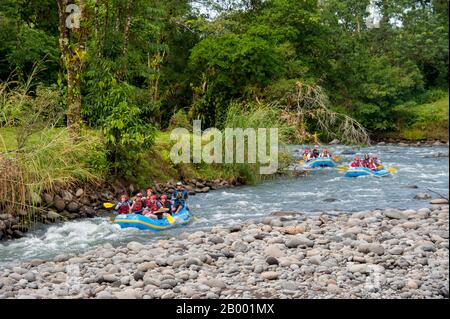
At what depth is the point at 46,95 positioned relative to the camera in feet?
38.8

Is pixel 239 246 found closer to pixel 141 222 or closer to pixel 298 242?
pixel 298 242

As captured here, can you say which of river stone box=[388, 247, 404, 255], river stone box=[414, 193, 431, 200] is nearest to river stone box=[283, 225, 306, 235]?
river stone box=[388, 247, 404, 255]

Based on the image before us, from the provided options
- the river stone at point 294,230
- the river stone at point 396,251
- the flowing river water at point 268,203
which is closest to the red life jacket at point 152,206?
the flowing river water at point 268,203

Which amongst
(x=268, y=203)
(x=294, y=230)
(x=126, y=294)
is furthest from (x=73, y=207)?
(x=126, y=294)

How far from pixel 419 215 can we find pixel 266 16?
20.2 meters

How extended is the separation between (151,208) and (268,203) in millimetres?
3240

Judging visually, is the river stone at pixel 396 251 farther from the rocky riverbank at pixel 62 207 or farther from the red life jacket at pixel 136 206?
the rocky riverbank at pixel 62 207

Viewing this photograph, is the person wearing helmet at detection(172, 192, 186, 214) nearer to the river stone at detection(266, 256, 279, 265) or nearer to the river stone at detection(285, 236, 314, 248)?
the river stone at detection(285, 236, 314, 248)

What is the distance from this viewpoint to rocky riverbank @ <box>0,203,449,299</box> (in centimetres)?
606

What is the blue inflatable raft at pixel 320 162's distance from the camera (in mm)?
19938

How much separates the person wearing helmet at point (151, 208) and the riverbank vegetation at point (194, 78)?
1799 mm

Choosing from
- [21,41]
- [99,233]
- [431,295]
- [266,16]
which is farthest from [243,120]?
[266,16]

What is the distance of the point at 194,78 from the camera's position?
26469mm

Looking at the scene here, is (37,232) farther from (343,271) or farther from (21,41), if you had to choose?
(21,41)
